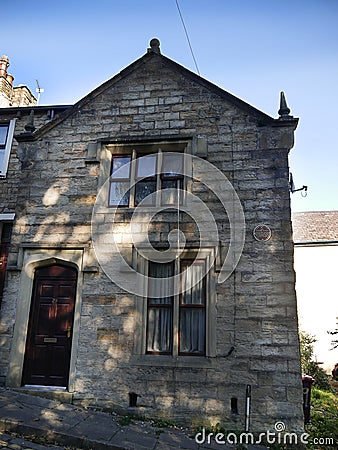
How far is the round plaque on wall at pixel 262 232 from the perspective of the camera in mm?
7109

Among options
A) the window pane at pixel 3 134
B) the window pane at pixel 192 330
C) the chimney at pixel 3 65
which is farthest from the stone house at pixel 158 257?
the chimney at pixel 3 65

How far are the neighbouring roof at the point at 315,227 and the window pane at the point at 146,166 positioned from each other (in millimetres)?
11779

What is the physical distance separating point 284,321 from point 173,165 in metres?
4.06

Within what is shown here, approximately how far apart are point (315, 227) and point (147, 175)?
14012mm

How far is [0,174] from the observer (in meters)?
9.98

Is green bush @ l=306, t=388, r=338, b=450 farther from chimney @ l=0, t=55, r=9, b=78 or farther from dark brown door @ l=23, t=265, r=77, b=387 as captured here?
chimney @ l=0, t=55, r=9, b=78

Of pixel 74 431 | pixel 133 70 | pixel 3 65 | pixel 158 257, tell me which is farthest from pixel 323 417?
pixel 3 65

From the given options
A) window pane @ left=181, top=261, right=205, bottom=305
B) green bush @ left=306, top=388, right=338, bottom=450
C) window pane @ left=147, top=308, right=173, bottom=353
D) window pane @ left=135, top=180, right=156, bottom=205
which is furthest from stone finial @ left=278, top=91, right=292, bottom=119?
green bush @ left=306, top=388, right=338, bottom=450

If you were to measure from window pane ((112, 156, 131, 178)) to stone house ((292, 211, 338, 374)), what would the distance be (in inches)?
463

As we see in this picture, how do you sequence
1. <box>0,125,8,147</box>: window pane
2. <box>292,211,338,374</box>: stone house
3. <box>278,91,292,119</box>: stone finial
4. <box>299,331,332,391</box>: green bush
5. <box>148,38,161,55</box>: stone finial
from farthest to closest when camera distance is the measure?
1. <box>292,211,338,374</box>: stone house
2. <box>299,331,332,391</box>: green bush
3. <box>0,125,8,147</box>: window pane
4. <box>148,38,161,55</box>: stone finial
5. <box>278,91,292,119</box>: stone finial

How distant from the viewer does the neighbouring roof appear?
1762 centimetres

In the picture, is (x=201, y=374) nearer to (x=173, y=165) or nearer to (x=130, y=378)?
(x=130, y=378)

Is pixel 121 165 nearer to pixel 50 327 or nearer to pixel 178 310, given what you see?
→ pixel 178 310

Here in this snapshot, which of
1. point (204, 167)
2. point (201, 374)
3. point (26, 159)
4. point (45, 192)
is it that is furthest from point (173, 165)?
point (201, 374)
